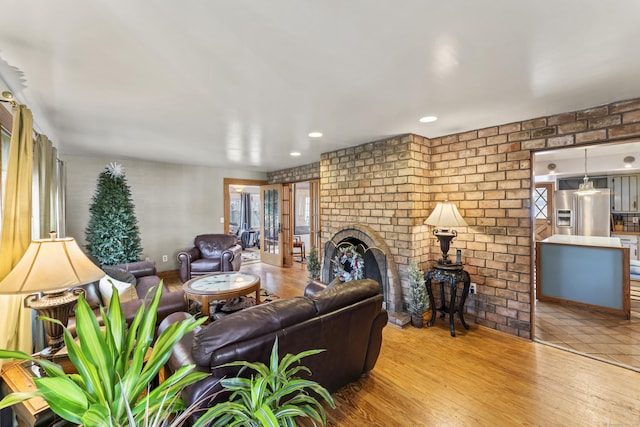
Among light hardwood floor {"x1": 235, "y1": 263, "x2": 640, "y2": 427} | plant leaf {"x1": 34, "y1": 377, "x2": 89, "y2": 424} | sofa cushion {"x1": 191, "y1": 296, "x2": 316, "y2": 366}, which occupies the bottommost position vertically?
light hardwood floor {"x1": 235, "y1": 263, "x2": 640, "y2": 427}

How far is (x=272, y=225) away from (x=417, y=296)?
4.29 m

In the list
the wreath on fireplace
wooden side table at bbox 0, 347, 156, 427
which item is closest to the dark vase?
the wreath on fireplace

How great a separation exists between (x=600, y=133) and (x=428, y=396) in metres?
2.73

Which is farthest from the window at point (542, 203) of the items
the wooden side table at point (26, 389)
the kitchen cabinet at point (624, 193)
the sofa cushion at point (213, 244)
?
the wooden side table at point (26, 389)

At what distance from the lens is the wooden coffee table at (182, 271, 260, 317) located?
3135 mm

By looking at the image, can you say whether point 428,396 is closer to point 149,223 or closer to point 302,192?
point 149,223

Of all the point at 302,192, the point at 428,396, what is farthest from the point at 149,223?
the point at 428,396

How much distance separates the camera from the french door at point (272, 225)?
6.49m

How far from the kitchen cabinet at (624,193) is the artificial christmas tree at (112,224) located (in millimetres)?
9358

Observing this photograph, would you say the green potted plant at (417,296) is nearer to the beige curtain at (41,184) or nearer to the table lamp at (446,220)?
the table lamp at (446,220)

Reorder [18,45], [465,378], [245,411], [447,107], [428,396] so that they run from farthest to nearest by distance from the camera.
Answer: [447,107] → [465,378] → [428,396] → [18,45] → [245,411]

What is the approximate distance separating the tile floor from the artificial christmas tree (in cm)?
572

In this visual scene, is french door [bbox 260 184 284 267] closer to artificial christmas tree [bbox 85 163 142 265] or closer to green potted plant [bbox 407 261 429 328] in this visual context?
artificial christmas tree [bbox 85 163 142 265]

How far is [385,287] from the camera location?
11.5 ft
